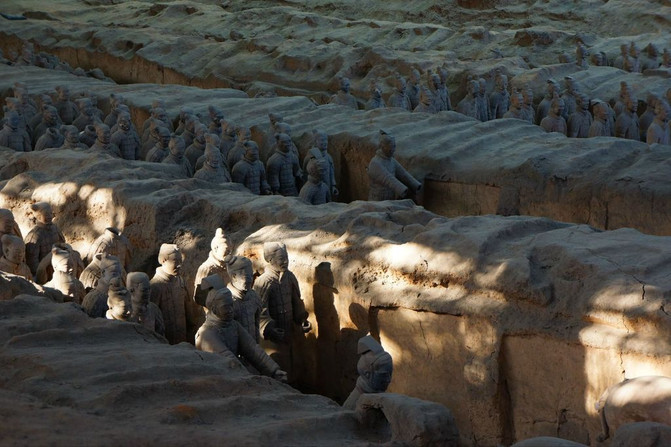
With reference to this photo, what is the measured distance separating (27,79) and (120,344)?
9777mm

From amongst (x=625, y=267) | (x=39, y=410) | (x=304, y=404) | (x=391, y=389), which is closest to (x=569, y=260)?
(x=625, y=267)

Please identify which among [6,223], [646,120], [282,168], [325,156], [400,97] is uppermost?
[6,223]

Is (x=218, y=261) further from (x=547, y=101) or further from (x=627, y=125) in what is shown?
(x=547, y=101)

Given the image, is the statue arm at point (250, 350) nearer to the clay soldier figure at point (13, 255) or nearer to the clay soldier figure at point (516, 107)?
the clay soldier figure at point (13, 255)

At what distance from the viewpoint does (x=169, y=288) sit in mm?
6664

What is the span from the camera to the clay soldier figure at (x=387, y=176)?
29.2ft

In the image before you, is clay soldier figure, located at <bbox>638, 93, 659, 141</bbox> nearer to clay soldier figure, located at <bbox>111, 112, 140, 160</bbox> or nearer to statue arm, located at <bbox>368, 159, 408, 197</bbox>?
statue arm, located at <bbox>368, 159, 408, 197</bbox>

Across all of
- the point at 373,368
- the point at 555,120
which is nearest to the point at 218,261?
the point at 373,368

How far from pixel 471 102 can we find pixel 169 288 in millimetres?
7128

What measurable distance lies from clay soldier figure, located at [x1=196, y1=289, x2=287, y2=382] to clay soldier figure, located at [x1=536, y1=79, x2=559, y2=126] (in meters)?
7.48

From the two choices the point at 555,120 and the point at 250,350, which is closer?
the point at 250,350

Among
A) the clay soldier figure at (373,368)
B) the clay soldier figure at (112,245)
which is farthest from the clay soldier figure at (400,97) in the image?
the clay soldier figure at (373,368)

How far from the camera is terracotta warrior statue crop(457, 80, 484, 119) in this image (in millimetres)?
12961

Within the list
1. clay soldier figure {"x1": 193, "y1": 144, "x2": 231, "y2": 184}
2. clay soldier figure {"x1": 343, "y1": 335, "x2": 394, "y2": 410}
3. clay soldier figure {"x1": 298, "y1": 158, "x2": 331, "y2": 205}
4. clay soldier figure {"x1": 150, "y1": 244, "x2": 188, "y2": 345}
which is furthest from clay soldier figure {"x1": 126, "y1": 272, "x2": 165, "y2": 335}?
clay soldier figure {"x1": 193, "y1": 144, "x2": 231, "y2": 184}
